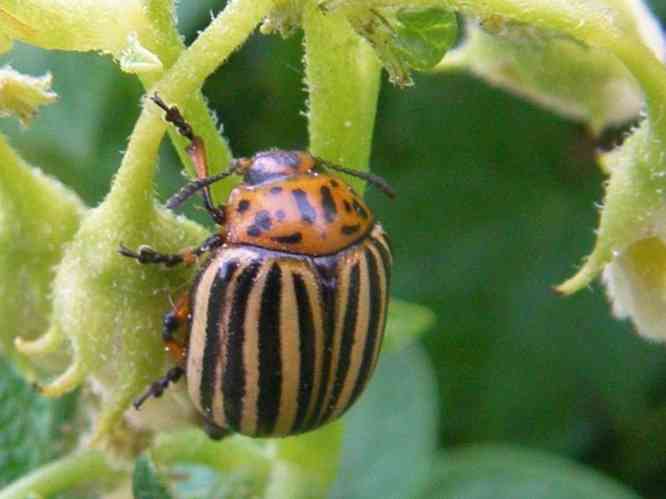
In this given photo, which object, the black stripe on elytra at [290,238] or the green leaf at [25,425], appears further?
the green leaf at [25,425]

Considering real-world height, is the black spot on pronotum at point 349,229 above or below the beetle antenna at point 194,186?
below

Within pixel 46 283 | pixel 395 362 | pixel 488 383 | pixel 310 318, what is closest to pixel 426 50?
pixel 310 318

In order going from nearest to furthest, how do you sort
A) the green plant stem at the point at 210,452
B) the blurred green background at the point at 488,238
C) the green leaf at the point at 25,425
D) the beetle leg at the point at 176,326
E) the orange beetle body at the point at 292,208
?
the beetle leg at the point at 176,326, the orange beetle body at the point at 292,208, the green plant stem at the point at 210,452, the green leaf at the point at 25,425, the blurred green background at the point at 488,238

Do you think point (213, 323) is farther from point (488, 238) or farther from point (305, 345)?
point (488, 238)

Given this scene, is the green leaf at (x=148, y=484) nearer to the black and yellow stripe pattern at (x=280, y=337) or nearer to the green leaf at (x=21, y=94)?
the black and yellow stripe pattern at (x=280, y=337)

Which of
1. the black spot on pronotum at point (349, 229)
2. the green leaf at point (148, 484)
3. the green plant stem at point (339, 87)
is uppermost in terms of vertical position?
the green plant stem at point (339, 87)

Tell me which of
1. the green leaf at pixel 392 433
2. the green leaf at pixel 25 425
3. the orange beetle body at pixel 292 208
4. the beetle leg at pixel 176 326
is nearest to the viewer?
the beetle leg at pixel 176 326

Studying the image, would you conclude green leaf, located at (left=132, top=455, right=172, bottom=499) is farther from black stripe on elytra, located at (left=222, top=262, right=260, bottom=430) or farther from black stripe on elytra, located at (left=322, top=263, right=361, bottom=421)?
black stripe on elytra, located at (left=322, top=263, right=361, bottom=421)

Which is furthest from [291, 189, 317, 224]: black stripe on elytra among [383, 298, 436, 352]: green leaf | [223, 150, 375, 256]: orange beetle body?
[383, 298, 436, 352]: green leaf

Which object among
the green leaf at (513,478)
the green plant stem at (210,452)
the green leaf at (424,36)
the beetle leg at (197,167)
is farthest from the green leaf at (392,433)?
the green leaf at (424,36)
